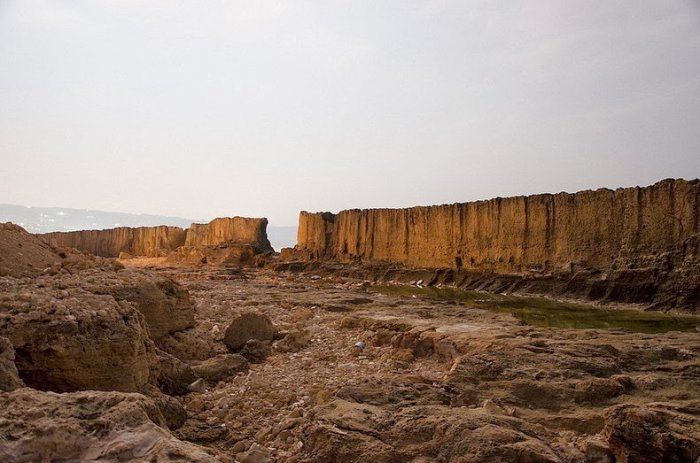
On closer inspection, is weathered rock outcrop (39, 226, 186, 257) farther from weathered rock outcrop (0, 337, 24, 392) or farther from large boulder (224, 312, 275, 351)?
weathered rock outcrop (0, 337, 24, 392)

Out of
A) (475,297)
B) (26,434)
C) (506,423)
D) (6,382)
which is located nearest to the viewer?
(26,434)

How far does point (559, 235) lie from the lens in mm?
16875

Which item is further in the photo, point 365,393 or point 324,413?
point 365,393

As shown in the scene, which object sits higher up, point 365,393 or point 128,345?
point 128,345

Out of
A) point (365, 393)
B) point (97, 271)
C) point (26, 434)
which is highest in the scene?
point (97, 271)

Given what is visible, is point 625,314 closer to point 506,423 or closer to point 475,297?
point 475,297

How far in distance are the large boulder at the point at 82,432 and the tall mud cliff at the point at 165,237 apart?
1247 inches

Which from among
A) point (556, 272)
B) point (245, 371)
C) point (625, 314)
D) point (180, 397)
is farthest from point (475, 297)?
point (180, 397)

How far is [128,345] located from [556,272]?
15.7 meters

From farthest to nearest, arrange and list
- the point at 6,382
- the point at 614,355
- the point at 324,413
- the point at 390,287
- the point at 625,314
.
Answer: the point at 390,287, the point at 625,314, the point at 614,355, the point at 324,413, the point at 6,382

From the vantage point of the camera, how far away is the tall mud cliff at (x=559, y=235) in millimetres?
13695

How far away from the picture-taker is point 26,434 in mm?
2201

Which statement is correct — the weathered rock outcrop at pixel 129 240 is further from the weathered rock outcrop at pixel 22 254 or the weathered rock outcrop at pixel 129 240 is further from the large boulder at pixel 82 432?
the large boulder at pixel 82 432

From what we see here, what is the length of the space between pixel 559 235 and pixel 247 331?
45.4 feet
